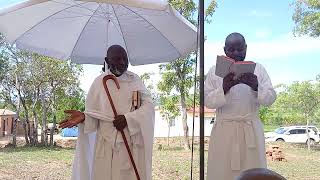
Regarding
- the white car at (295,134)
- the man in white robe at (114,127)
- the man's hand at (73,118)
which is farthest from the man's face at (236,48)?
the white car at (295,134)

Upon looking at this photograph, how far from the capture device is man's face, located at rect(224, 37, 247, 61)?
2672mm

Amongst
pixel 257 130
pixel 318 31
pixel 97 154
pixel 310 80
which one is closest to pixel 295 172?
pixel 310 80

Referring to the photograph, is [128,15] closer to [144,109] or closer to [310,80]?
[144,109]

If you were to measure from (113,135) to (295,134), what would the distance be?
6893mm

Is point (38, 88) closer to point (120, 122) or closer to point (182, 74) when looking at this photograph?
point (182, 74)

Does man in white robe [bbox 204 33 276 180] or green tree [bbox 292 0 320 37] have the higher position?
green tree [bbox 292 0 320 37]

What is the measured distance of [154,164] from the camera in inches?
261

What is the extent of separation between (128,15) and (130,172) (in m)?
1.14

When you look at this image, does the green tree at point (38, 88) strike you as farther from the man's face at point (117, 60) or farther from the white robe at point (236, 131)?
the white robe at point (236, 131)

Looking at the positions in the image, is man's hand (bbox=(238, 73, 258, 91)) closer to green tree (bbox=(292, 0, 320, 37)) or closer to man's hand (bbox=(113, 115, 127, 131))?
man's hand (bbox=(113, 115, 127, 131))

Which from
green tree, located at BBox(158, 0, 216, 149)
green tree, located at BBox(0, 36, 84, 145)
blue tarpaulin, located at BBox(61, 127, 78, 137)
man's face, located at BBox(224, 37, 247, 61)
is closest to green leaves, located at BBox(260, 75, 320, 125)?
green tree, located at BBox(158, 0, 216, 149)

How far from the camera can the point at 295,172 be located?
6.36 metres

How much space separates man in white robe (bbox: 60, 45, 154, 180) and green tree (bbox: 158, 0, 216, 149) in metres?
3.48

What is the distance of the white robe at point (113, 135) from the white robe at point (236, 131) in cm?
41
